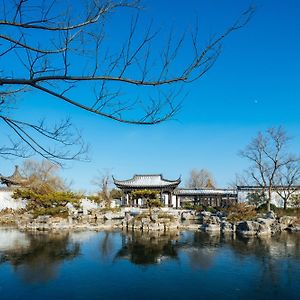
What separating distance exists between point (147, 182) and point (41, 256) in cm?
2643

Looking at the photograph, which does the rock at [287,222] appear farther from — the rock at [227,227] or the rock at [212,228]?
the rock at [212,228]

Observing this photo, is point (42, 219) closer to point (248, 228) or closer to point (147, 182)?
point (248, 228)

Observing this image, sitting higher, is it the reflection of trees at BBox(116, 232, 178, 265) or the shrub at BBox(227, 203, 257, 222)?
the shrub at BBox(227, 203, 257, 222)

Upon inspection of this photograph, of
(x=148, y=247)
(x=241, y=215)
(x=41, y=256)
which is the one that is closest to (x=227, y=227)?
(x=241, y=215)

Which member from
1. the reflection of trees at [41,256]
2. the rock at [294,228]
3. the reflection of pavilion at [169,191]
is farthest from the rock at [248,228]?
the reflection of pavilion at [169,191]

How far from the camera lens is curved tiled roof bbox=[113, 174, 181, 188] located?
36.8 metres

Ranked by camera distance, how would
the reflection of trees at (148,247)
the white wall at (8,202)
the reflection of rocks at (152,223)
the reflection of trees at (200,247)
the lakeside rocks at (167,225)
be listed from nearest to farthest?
the reflection of trees at (200,247) → the reflection of trees at (148,247) → the lakeside rocks at (167,225) → the reflection of rocks at (152,223) → the white wall at (8,202)

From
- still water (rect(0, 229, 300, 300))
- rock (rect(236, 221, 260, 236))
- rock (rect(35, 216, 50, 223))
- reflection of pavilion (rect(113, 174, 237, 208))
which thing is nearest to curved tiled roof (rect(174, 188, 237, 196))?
reflection of pavilion (rect(113, 174, 237, 208))

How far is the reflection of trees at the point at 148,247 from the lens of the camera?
1206 centimetres

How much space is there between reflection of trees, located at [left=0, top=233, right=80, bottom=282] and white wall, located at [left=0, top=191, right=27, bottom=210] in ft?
55.2

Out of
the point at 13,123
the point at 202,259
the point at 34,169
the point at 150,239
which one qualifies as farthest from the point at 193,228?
the point at 34,169

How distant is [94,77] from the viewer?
287 centimetres

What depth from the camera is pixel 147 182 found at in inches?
1507

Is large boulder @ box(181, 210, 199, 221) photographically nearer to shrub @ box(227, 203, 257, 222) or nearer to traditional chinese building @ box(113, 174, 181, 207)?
shrub @ box(227, 203, 257, 222)
